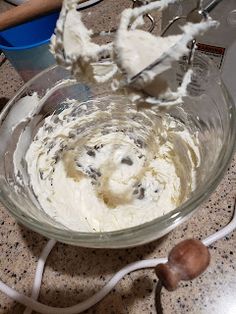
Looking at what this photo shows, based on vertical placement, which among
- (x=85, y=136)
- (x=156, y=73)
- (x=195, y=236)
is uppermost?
(x=156, y=73)

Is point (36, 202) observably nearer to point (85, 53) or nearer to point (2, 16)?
point (85, 53)

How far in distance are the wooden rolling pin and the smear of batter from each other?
0.57 feet

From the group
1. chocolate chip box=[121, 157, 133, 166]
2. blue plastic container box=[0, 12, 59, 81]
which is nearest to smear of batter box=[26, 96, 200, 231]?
chocolate chip box=[121, 157, 133, 166]

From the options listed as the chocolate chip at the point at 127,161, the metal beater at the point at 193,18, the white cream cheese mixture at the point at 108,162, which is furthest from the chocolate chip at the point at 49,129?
the metal beater at the point at 193,18

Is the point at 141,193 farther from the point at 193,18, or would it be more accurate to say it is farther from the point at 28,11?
the point at 28,11

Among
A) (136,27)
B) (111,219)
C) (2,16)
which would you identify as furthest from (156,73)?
(2,16)

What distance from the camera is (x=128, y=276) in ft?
1.61

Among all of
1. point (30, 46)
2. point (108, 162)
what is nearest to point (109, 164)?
point (108, 162)

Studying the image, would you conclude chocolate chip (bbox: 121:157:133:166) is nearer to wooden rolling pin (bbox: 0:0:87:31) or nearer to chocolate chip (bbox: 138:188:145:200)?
chocolate chip (bbox: 138:188:145:200)

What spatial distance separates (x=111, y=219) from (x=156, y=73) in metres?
0.24

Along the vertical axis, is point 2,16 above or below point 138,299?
above

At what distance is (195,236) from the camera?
0.51 metres

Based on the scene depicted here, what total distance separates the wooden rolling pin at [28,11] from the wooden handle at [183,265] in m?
0.46

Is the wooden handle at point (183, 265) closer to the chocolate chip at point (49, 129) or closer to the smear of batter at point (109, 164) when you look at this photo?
the smear of batter at point (109, 164)
